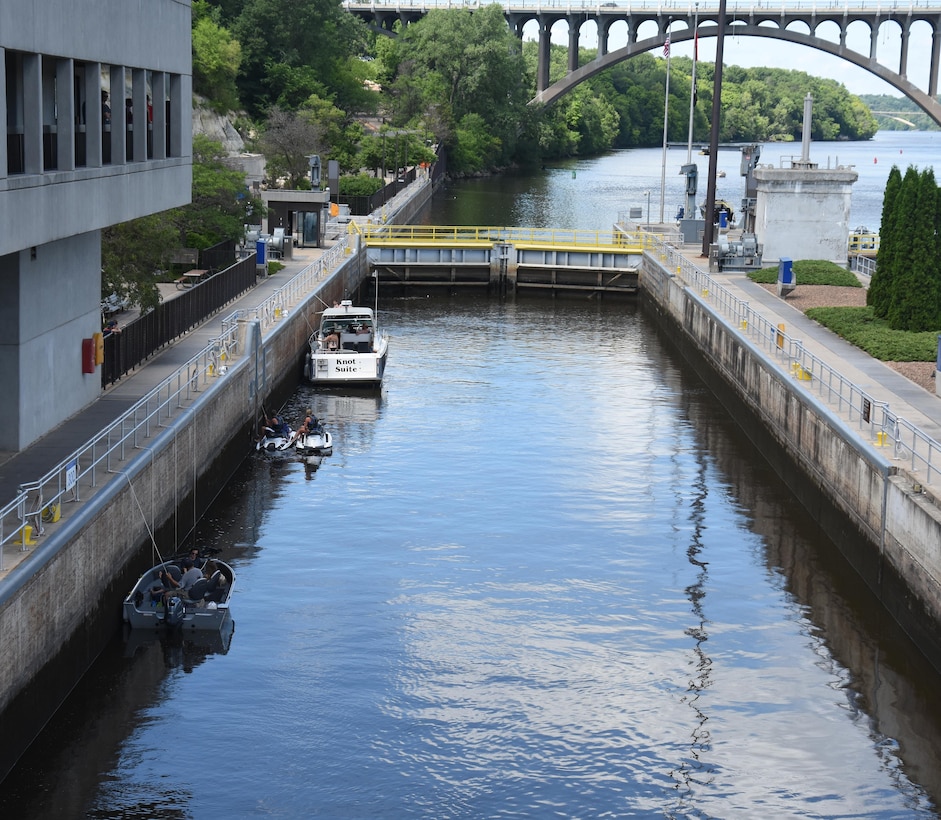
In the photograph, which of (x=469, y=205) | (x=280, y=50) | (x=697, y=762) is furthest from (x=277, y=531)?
(x=280, y=50)

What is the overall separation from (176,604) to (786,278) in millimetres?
35222

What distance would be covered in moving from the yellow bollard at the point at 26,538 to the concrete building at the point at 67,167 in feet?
17.2

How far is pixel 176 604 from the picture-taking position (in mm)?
26672

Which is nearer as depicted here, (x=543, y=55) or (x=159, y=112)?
(x=159, y=112)

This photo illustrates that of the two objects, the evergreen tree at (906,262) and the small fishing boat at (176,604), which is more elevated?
the evergreen tree at (906,262)

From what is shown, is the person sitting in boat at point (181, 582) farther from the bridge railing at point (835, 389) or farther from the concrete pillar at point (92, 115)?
the bridge railing at point (835, 389)

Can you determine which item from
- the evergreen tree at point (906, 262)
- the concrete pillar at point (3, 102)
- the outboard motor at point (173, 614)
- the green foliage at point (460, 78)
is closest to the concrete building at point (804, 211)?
the evergreen tree at point (906, 262)

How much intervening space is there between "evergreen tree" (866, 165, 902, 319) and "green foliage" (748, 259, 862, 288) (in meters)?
8.35

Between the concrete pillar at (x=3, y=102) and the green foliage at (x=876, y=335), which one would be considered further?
the green foliage at (x=876, y=335)

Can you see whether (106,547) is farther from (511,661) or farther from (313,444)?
(313,444)

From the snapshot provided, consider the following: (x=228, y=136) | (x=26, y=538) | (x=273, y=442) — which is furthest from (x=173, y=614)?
(x=228, y=136)

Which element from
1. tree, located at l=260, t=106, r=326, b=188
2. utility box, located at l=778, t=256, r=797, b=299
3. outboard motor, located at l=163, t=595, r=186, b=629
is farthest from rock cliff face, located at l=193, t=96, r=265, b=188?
outboard motor, located at l=163, t=595, r=186, b=629

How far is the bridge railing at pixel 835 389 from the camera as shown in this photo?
30.2 m

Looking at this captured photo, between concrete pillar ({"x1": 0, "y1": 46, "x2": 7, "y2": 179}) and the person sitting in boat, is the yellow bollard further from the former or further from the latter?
concrete pillar ({"x1": 0, "y1": 46, "x2": 7, "y2": 179})
